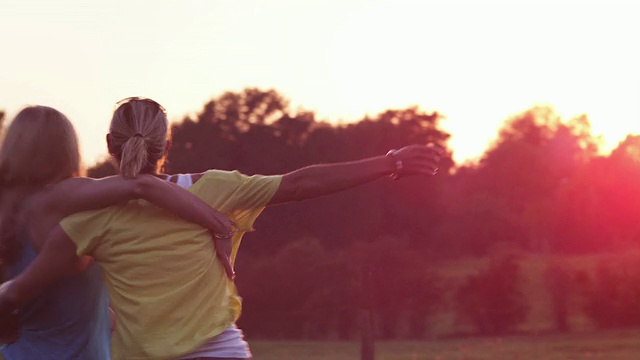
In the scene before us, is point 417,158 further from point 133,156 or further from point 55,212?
point 55,212

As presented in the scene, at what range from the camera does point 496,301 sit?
78.3 ft

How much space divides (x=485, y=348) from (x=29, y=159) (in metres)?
17.6

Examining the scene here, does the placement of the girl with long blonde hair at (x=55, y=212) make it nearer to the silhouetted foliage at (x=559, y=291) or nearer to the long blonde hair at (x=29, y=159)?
the long blonde hair at (x=29, y=159)

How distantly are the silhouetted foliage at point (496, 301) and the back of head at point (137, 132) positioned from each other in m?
20.6

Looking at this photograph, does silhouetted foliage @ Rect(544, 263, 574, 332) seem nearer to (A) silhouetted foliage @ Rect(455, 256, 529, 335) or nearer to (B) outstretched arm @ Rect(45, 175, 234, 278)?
(A) silhouetted foliage @ Rect(455, 256, 529, 335)

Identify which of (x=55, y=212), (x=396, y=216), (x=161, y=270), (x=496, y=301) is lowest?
(x=161, y=270)

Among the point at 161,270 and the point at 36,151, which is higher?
the point at 36,151

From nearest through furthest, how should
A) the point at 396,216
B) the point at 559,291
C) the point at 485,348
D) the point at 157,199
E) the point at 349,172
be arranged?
the point at 157,199 < the point at 349,172 < the point at 485,348 < the point at 559,291 < the point at 396,216

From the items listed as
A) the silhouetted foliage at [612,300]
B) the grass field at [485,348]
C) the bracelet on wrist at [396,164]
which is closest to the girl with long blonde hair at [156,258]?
the bracelet on wrist at [396,164]

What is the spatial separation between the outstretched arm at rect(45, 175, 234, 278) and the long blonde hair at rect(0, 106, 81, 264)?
6.3 inches

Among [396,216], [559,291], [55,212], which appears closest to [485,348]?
[559,291]

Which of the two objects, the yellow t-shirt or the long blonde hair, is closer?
the yellow t-shirt

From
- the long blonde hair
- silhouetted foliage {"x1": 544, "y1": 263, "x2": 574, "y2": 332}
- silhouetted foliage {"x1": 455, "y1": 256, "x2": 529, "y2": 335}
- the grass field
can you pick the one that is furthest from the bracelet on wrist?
silhouetted foliage {"x1": 544, "y1": 263, "x2": 574, "y2": 332}

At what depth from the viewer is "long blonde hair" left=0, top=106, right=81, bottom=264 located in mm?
3783
